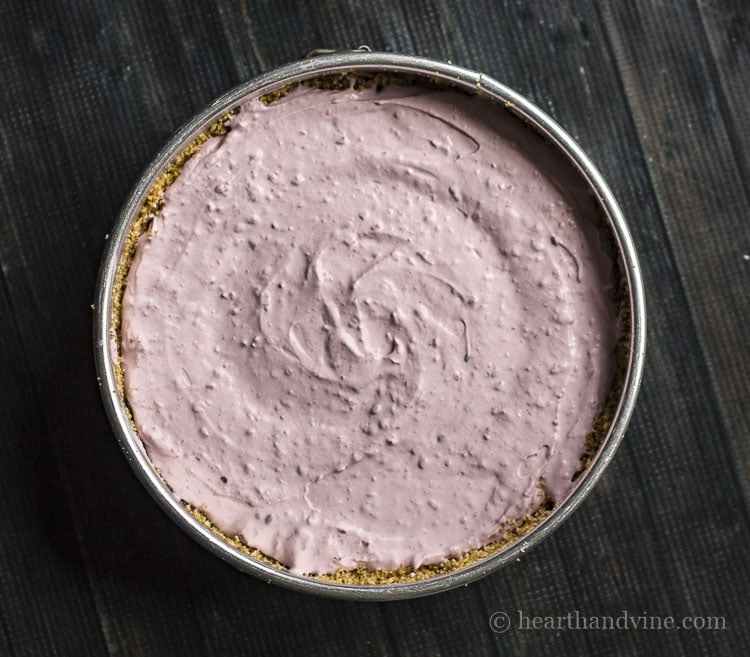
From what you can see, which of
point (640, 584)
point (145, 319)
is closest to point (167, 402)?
point (145, 319)

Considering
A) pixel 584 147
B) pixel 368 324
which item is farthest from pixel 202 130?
pixel 584 147

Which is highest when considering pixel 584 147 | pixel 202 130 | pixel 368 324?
pixel 202 130

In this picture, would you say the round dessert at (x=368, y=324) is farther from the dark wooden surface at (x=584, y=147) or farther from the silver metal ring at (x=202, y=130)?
the dark wooden surface at (x=584, y=147)

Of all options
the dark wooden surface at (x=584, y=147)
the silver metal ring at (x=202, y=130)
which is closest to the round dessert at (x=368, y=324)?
the silver metal ring at (x=202, y=130)

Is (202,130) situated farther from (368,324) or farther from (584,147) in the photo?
(584,147)

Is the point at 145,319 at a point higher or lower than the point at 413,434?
higher

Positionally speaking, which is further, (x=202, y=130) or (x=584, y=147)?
(x=584, y=147)

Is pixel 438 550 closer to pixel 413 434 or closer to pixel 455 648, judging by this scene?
pixel 413 434
